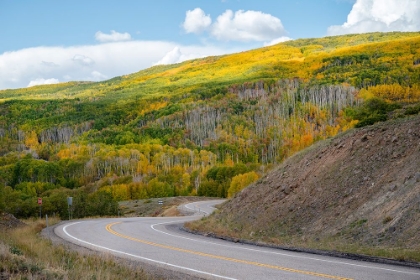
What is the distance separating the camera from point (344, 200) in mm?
20016

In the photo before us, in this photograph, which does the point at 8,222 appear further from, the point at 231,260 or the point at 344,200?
the point at 344,200

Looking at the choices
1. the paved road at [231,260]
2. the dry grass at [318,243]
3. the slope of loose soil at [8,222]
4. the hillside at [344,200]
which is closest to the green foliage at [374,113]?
the hillside at [344,200]

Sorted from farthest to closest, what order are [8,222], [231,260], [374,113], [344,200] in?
[374,113], [8,222], [344,200], [231,260]

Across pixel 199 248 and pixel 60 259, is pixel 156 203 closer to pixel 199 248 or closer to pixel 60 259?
pixel 199 248

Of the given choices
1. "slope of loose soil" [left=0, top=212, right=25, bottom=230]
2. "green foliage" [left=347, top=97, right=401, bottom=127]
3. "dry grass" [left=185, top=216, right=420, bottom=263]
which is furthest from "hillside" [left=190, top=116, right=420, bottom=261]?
"slope of loose soil" [left=0, top=212, right=25, bottom=230]

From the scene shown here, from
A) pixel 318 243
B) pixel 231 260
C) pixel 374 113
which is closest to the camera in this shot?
pixel 231 260

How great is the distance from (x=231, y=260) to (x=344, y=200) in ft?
24.6

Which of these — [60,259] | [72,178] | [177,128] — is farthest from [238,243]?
[177,128]

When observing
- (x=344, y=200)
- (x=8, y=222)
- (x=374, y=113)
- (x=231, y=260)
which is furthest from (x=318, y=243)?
(x=8, y=222)

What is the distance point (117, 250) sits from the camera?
17.9m

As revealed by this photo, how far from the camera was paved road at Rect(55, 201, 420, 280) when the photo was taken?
464 inches

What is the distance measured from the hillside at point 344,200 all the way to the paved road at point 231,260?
143 centimetres

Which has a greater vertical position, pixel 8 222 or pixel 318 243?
pixel 318 243

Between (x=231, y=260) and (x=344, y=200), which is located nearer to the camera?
(x=231, y=260)
